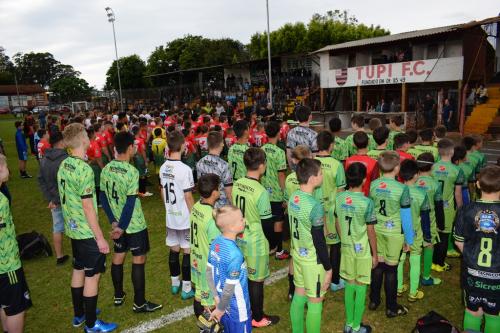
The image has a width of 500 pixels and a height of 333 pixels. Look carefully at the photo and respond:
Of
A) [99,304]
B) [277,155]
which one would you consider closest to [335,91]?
[277,155]

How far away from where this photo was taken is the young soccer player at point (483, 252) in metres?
3.58

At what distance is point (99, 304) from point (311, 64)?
30278 millimetres

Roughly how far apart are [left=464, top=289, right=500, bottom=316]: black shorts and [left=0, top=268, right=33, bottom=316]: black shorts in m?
4.78

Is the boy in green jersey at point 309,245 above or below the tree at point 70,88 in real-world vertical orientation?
below

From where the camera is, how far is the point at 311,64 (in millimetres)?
32656

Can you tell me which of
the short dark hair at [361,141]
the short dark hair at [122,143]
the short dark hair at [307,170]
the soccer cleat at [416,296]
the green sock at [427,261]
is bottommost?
the soccer cleat at [416,296]

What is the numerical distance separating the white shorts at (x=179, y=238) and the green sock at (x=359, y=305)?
239 centimetres

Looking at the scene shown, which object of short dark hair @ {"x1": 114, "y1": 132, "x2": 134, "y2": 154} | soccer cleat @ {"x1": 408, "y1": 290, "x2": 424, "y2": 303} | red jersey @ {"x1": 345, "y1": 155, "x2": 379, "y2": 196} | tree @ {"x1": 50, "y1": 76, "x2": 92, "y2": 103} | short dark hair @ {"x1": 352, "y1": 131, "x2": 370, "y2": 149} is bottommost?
soccer cleat @ {"x1": 408, "y1": 290, "x2": 424, "y2": 303}

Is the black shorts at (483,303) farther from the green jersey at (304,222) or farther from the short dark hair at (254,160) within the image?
the short dark hair at (254,160)

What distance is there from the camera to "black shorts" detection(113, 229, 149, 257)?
4895 mm

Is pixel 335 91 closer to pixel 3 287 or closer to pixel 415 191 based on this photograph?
pixel 415 191

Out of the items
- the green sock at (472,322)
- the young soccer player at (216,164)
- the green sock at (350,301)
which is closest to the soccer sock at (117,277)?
the young soccer player at (216,164)

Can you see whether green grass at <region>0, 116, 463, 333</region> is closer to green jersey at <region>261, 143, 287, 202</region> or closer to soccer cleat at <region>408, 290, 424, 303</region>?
soccer cleat at <region>408, 290, 424, 303</region>

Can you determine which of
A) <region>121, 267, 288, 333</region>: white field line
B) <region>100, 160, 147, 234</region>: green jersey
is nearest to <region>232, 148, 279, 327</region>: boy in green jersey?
<region>121, 267, 288, 333</region>: white field line
